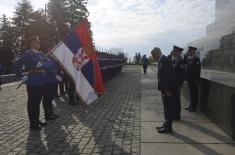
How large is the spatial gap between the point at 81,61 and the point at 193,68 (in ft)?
10.4

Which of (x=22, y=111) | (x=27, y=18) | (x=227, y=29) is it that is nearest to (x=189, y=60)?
(x=227, y=29)

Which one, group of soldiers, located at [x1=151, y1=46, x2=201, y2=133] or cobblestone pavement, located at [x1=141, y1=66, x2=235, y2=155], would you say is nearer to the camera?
cobblestone pavement, located at [x1=141, y1=66, x2=235, y2=155]

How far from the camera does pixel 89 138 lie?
767 centimetres

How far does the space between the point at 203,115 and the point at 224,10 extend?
290 cm

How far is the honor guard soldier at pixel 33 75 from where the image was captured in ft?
28.1

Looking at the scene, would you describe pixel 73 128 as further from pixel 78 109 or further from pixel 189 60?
pixel 189 60

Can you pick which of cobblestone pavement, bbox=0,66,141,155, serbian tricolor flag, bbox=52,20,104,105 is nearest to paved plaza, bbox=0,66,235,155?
cobblestone pavement, bbox=0,66,141,155

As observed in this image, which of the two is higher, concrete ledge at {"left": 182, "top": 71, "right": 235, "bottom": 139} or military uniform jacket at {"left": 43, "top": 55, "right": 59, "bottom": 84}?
military uniform jacket at {"left": 43, "top": 55, "right": 59, "bottom": 84}

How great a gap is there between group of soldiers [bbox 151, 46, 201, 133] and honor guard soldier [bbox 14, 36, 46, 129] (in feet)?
8.25

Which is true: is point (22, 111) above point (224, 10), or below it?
below

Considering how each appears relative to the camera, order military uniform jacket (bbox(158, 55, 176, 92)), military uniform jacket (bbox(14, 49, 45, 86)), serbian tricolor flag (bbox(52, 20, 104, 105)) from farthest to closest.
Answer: serbian tricolor flag (bbox(52, 20, 104, 105)) < military uniform jacket (bbox(14, 49, 45, 86)) < military uniform jacket (bbox(158, 55, 176, 92))

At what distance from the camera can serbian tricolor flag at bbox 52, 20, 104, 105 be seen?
30.2ft

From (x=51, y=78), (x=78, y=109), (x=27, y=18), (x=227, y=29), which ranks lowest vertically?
(x=78, y=109)

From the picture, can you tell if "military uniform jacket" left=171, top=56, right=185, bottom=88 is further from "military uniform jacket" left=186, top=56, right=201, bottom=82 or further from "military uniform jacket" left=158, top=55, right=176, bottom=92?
"military uniform jacket" left=158, top=55, right=176, bottom=92
